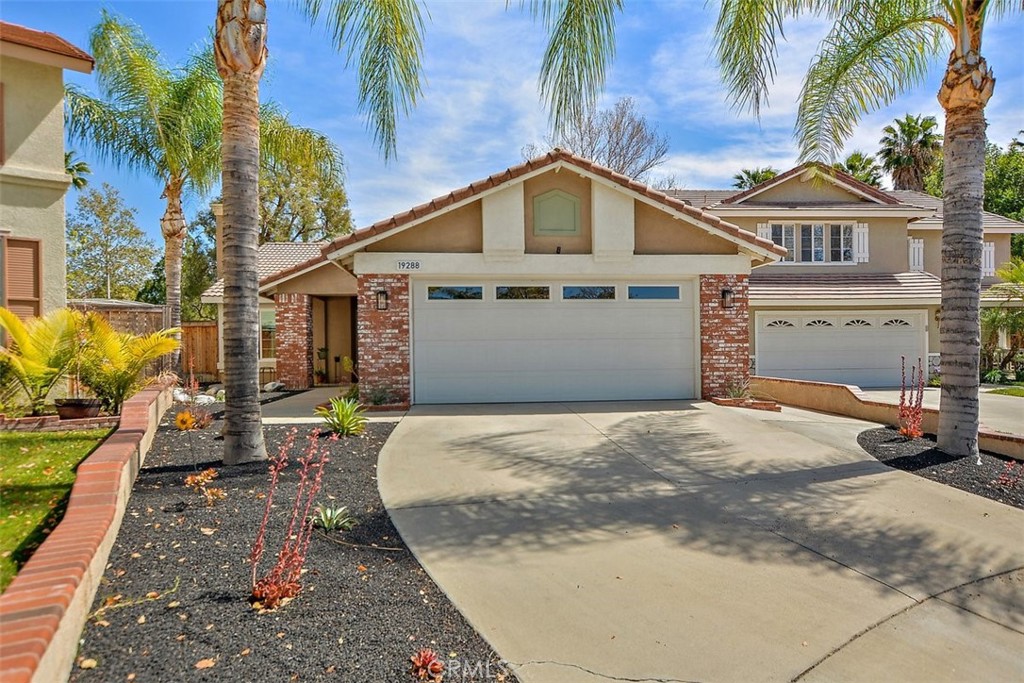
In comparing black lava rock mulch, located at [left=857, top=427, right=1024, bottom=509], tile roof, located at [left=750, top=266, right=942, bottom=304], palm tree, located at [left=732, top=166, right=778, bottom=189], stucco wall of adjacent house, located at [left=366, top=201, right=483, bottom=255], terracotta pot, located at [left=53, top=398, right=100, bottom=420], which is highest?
palm tree, located at [left=732, top=166, right=778, bottom=189]

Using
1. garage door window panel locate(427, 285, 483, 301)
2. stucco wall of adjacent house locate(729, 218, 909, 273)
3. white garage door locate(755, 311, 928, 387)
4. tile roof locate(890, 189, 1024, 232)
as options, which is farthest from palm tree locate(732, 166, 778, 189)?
garage door window panel locate(427, 285, 483, 301)

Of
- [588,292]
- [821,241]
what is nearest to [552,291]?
[588,292]

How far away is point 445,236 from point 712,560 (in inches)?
326

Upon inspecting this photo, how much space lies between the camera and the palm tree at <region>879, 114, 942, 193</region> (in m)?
30.6

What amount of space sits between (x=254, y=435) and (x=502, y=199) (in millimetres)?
6741

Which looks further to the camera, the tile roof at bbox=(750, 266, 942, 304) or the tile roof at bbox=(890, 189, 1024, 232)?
the tile roof at bbox=(890, 189, 1024, 232)

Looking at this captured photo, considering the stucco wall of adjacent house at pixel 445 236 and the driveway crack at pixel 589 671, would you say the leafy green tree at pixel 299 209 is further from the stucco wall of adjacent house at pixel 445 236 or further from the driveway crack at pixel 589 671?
the driveway crack at pixel 589 671

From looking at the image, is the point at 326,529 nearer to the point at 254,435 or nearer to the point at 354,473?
the point at 354,473

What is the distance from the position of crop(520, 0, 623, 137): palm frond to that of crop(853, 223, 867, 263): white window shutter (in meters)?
15.0

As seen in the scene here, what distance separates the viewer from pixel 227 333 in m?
6.28

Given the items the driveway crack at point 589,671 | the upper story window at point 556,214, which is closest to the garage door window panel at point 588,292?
the upper story window at point 556,214

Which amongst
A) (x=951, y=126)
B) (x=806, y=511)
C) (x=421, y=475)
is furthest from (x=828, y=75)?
(x=421, y=475)

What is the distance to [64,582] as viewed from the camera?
9.20 ft

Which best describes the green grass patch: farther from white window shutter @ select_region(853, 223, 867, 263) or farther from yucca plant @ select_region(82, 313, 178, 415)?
yucca plant @ select_region(82, 313, 178, 415)
